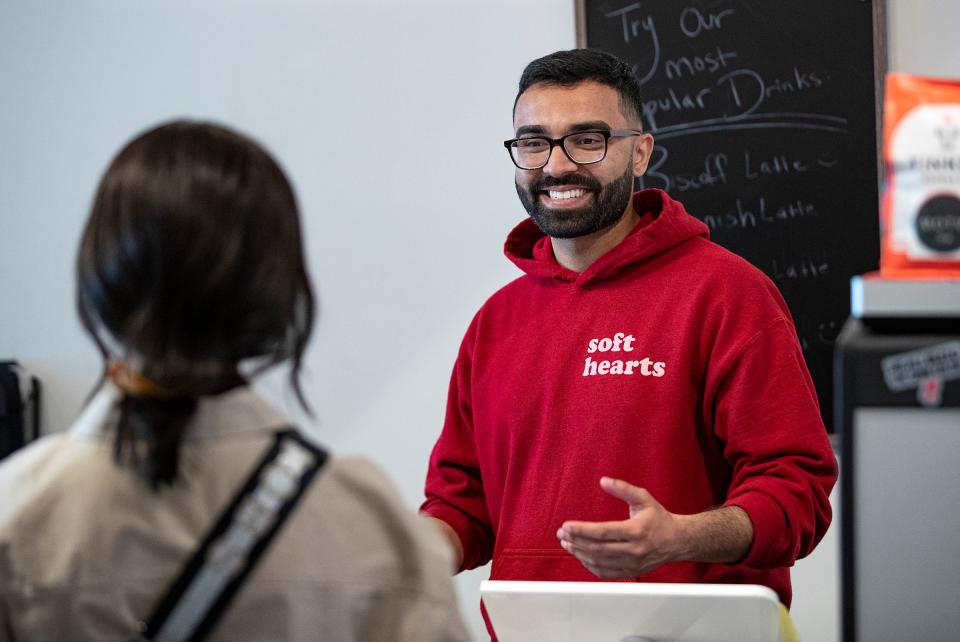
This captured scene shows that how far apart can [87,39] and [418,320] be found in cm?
125

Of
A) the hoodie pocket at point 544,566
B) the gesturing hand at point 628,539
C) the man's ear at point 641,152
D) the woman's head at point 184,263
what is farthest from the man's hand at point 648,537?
the man's ear at point 641,152

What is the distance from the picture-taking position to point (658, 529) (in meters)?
1.47

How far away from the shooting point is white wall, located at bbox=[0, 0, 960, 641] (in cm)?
295

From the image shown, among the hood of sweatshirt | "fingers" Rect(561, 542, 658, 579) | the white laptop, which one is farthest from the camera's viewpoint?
the hood of sweatshirt

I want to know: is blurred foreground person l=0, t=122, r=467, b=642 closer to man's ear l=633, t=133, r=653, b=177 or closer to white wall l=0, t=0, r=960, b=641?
man's ear l=633, t=133, r=653, b=177

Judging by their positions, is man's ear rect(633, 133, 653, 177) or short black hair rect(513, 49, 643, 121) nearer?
short black hair rect(513, 49, 643, 121)

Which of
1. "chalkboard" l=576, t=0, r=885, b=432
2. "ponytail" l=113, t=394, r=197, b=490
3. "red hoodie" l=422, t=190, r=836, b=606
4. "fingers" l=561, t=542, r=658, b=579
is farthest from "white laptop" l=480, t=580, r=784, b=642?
"chalkboard" l=576, t=0, r=885, b=432

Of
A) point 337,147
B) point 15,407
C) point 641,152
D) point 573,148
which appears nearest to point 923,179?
point 573,148

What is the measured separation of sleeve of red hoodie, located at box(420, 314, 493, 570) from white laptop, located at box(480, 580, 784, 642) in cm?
48

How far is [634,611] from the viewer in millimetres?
1353

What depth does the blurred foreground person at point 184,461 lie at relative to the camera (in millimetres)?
895

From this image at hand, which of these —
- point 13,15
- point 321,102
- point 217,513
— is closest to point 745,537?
point 217,513

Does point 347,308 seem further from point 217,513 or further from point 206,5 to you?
point 217,513

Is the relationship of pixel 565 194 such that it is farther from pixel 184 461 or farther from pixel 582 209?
pixel 184 461
